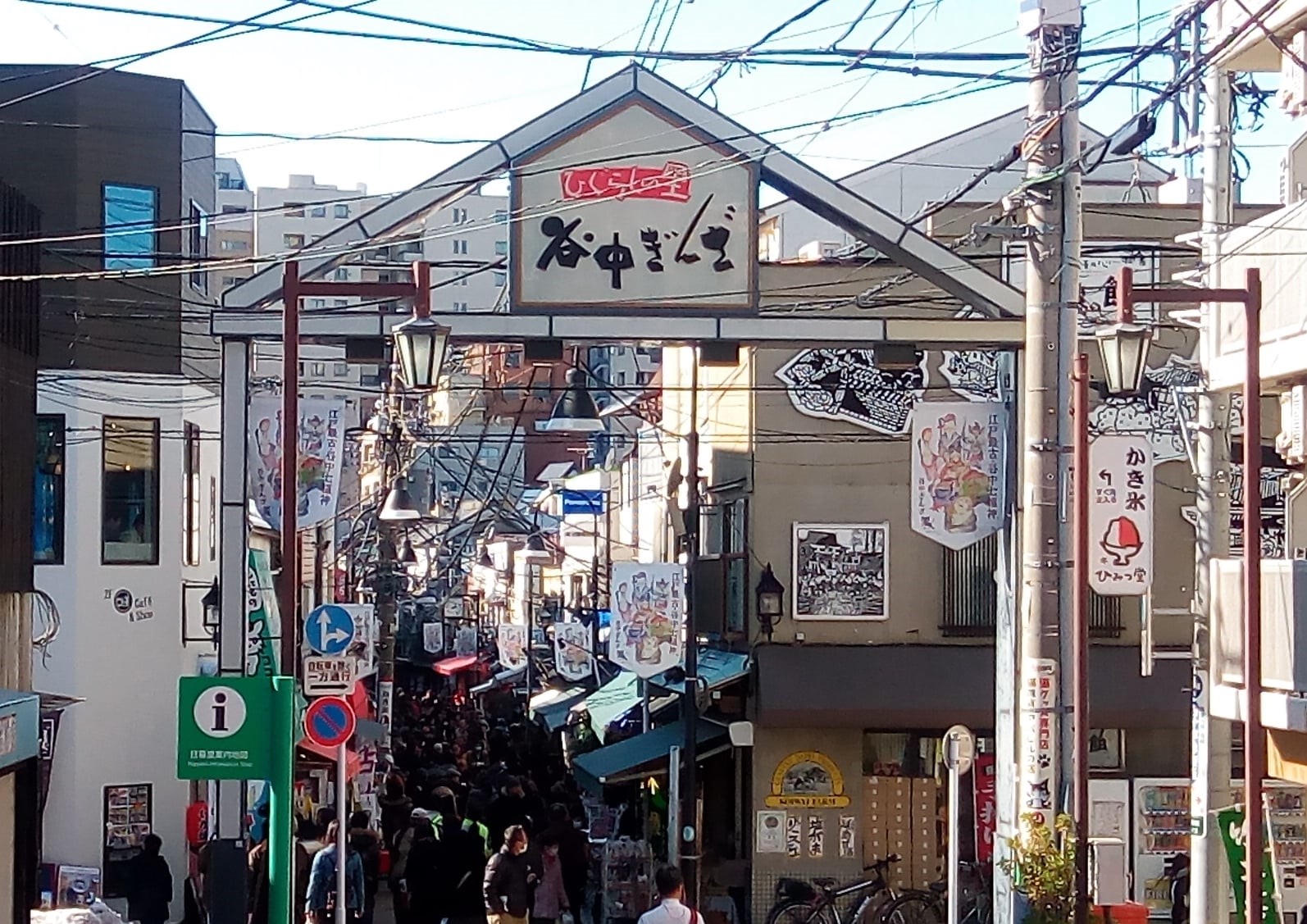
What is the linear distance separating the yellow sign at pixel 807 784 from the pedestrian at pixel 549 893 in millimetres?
5389

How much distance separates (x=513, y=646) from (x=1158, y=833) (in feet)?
75.0

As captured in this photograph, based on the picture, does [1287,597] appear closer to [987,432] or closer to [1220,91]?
[987,432]

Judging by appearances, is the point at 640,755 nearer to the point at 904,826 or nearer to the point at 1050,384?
the point at 904,826

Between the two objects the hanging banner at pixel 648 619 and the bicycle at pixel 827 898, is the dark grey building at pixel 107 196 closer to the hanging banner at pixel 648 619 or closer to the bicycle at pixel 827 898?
the hanging banner at pixel 648 619

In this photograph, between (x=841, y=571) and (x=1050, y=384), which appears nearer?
(x=1050, y=384)

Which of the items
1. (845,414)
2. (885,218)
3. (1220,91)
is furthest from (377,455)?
(1220,91)

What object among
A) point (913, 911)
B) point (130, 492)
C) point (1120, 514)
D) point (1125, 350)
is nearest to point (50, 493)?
point (130, 492)

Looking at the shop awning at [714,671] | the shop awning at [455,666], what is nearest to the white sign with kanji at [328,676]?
the shop awning at [714,671]

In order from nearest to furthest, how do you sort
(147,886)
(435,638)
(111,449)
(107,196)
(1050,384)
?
1. (1050,384)
2. (147,886)
3. (107,196)
4. (111,449)
5. (435,638)

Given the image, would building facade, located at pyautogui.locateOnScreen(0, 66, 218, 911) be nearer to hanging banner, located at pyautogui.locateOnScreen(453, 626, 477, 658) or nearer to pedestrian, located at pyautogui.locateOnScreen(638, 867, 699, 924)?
pedestrian, located at pyautogui.locateOnScreen(638, 867, 699, 924)

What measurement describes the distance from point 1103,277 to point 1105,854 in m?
10.7

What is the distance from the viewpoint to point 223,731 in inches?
462

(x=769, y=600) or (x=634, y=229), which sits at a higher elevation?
(x=634, y=229)

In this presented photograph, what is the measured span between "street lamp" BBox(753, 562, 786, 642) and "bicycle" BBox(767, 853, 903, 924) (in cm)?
311
